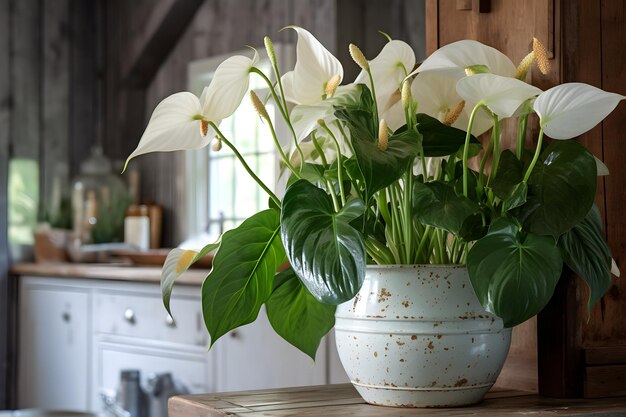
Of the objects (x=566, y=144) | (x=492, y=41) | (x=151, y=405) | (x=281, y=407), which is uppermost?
(x=492, y=41)

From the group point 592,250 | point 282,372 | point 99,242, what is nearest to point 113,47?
point 99,242

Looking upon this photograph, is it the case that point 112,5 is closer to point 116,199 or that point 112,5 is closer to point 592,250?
point 116,199

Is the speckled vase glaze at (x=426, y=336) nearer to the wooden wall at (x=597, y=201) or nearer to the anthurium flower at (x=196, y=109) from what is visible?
the wooden wall at (x=597, y=201)

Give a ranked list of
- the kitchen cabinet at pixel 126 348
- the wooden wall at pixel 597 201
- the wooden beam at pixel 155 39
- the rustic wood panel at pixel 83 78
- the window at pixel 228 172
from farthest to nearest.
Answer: the rustic wood panel at pixel 83 78 → the wooden beam at pixel 155 39 → the window at pixel 228 172 → the kitchen cabinet at pixel 126 348 → the wooden wall at pixel 597 201

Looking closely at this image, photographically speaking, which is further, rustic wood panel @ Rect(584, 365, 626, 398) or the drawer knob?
the drawer knob

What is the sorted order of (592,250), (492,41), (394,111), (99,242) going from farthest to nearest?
(99,242) < (492,41) < (394,111) < (592,250)

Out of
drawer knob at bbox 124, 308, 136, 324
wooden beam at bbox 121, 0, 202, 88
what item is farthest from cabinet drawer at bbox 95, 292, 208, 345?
wooden beam at bbox 121, 0, 202, 88

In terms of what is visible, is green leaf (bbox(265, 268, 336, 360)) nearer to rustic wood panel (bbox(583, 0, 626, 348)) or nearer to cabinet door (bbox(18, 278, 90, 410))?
rustic wood panel (bbox(583, 0, 626, 348))

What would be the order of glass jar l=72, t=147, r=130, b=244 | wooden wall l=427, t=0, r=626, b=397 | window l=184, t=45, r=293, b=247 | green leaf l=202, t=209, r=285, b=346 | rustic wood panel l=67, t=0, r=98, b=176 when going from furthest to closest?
rustic wood panel l=67, t=0, r=98, b=176
glass jar l=72, t=147, r=130, b=244
window l=184, t=45, r=293, b=247
wooden wall l=427, t=0, r=626, b=397
green leaf l=202, t=209, r=285, b=346

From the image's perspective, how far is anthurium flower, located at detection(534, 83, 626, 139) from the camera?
101 centimetres

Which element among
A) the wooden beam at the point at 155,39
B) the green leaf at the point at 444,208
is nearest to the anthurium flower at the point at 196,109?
the green leaf at the point at 444,208

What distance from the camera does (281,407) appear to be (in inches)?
44.1

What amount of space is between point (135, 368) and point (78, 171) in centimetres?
137

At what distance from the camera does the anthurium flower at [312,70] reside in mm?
1141
